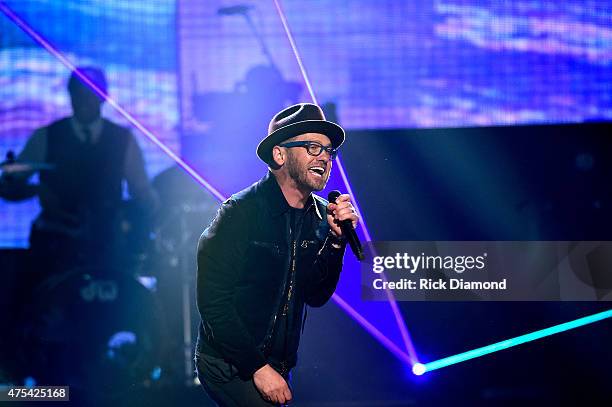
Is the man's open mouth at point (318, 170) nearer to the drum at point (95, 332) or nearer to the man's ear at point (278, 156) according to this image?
the man's ear at point (278, 156)

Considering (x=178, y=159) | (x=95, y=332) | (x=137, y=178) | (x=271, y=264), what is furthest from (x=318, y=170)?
(x=95, y=332)

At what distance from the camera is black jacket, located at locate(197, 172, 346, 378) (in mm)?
2523

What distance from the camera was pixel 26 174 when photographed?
4.56m

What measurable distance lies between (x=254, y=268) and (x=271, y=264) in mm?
60

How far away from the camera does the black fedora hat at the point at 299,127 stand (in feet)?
9.22

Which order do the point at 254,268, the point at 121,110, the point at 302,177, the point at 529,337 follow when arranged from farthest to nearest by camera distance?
1. the point at 121,110
2. the point at 529,337
3. the point at 302,177
4. the point at 254,268

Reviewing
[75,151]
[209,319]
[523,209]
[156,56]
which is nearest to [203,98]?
[156,56]

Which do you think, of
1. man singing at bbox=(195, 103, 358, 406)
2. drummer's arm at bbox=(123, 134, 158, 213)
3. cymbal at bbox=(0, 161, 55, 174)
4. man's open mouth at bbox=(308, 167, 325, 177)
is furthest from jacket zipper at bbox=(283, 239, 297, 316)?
cymbal at bbox=(0, 161, 55, 174)

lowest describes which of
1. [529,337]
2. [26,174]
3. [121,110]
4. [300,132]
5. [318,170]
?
[529,337]

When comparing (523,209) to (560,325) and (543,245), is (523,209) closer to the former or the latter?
(543,245)

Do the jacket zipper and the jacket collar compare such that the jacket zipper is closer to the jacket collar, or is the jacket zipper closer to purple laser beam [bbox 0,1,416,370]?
the jacket collar

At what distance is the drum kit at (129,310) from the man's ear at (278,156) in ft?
5.60

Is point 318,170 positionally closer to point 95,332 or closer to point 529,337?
point 529,337

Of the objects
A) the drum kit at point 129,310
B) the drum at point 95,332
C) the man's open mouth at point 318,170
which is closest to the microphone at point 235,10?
the drum kit at point 129,310
